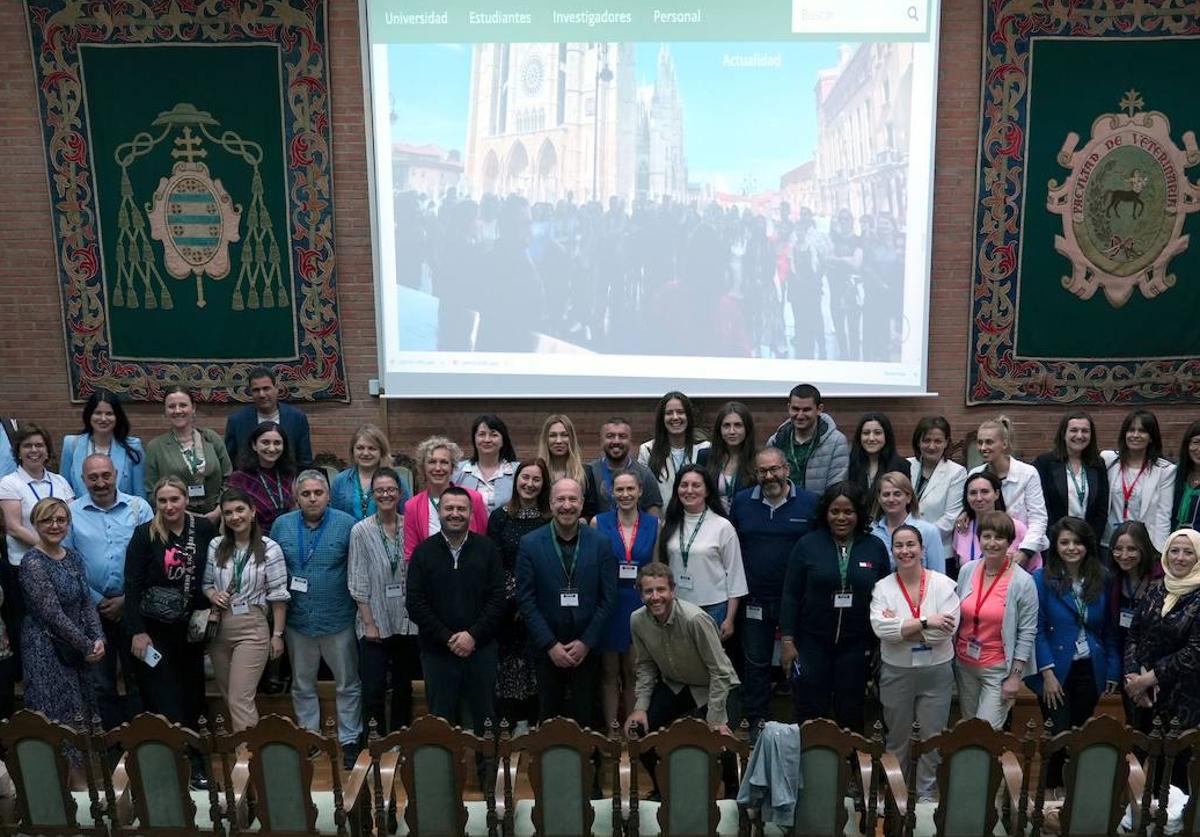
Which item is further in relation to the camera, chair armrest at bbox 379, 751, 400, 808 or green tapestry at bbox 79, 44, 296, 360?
green tapestry at bbox 79, 44, 296, 360

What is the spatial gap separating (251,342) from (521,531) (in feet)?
10.2

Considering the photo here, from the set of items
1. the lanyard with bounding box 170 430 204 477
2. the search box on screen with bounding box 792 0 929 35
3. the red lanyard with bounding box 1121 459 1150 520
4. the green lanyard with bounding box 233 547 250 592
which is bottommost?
the green lanyard with bounding box 233 547 250 592

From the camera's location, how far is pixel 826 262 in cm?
661

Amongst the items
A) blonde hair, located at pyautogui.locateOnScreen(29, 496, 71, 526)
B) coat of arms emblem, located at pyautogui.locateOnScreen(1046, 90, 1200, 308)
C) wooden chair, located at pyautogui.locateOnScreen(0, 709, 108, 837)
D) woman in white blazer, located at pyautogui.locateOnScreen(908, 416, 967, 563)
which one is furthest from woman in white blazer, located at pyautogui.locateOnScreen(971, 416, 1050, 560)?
blonde hair, located at pyautogui.locateOnScreen(29, 496, 71, 526)

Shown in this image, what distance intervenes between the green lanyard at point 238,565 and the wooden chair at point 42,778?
34.9 inches

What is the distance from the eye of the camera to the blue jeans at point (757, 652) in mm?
4520

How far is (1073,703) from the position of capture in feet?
13.8

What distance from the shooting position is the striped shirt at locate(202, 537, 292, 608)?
14.2ft

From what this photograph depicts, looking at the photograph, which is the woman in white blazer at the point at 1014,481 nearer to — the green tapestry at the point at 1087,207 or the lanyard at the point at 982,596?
the lanyard at the point at 982,596

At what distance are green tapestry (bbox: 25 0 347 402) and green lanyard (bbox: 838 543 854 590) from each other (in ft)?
12.3

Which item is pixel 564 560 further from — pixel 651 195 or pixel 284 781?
pixel 651 195

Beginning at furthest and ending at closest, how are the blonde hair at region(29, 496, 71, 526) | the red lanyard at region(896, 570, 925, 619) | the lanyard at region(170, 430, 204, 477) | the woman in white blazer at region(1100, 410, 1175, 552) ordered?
the lanyard at region(170, 430, 204, 477) → the woman in white blazer at region(1100, 410, 1175, 552) → the blonde hair at region(29, 496, 71, 526) → the red lanyard at region(896, 570, 925, 619)

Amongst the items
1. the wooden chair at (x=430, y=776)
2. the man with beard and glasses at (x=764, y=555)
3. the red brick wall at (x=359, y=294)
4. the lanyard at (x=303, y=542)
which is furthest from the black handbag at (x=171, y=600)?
the red brick wall at (x=359, y=294)

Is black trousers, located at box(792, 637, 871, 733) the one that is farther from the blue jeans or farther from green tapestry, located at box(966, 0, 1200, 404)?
green tapestry, located at box(966, 0, 1200, 404)
